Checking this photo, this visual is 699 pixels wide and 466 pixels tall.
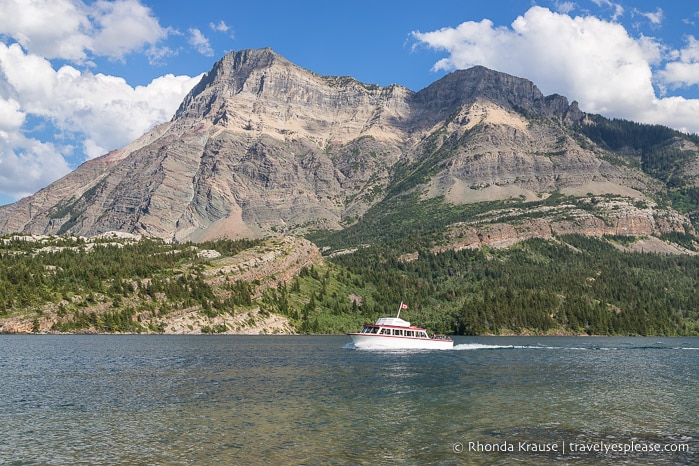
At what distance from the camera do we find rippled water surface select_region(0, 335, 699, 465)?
45.8 m

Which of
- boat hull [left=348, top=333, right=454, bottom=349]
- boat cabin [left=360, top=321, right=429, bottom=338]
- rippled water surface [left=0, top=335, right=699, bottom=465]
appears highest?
boat cabin [left=360, top=321, right=429, bottom=338]

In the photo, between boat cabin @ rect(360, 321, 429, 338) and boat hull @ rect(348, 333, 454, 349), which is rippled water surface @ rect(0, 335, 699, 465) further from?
boat cabin @ rect(360, 321, 429, 338)

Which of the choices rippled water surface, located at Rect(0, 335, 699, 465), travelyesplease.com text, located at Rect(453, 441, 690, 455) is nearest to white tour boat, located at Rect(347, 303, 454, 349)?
rippled water surface, located at Rect(0, 335, 699, 465)

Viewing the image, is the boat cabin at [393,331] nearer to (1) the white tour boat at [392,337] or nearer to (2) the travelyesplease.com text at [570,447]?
(1) the white tour boat at [392,337]

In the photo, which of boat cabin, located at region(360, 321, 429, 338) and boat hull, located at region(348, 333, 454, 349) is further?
boat cabin, located at region(360, 321, 429, 338)

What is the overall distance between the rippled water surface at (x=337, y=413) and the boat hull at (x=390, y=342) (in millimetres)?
46249

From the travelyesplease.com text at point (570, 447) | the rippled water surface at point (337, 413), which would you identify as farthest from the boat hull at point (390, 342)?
the travelyesplease.com text at point (570, 447)

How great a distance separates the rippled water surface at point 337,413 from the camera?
150 ft

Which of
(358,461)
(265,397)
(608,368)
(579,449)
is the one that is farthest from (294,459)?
(608,368)

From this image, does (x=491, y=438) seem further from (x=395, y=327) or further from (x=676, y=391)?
(x=395, y=327)

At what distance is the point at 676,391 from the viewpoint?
8212cm

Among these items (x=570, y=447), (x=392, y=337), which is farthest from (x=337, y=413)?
(x=392, y=337)

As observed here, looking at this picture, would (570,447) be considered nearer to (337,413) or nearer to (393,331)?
(337,413)

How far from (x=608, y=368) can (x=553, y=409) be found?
58.9m
